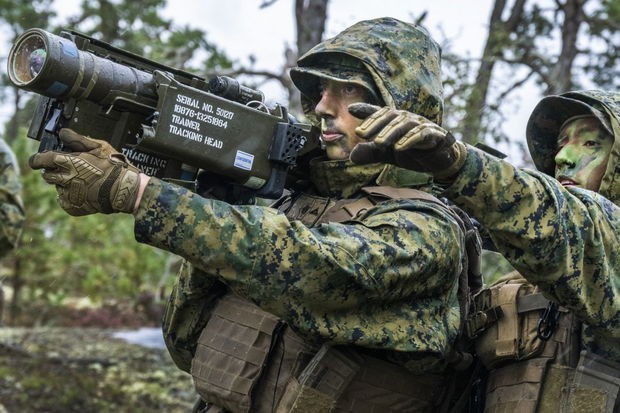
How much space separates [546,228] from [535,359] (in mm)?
902

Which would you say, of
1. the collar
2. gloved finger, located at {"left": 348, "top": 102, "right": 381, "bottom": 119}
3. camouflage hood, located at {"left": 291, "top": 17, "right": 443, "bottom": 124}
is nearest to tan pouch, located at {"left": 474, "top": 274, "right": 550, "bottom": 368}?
the collar

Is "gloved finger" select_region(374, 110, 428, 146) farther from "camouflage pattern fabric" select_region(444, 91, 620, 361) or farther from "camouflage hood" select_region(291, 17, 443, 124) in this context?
"camouflage hood" select_region(291, 17, 443, 124)

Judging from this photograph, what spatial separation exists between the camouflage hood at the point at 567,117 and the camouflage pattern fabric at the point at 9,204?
4692mm

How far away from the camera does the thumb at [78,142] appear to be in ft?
11.2

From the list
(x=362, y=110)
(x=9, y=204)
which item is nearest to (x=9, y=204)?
(x=9, y=204)

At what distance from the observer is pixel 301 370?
387cm

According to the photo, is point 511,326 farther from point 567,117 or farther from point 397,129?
point 397,129

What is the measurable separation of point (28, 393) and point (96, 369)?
1038 millimetres

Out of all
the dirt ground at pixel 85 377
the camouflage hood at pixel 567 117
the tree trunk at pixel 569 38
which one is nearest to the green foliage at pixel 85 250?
the dirt ground at pixel 85 377

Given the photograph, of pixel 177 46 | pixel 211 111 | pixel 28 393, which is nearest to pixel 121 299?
pixel 177 46

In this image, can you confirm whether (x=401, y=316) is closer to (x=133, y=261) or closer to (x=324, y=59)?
(x=324, y=59)

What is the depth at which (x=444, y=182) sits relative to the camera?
3.20 meters

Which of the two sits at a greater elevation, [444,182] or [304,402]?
[444,182]

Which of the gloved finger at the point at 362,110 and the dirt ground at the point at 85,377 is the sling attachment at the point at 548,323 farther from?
the dirt ground at the point at 85,377
